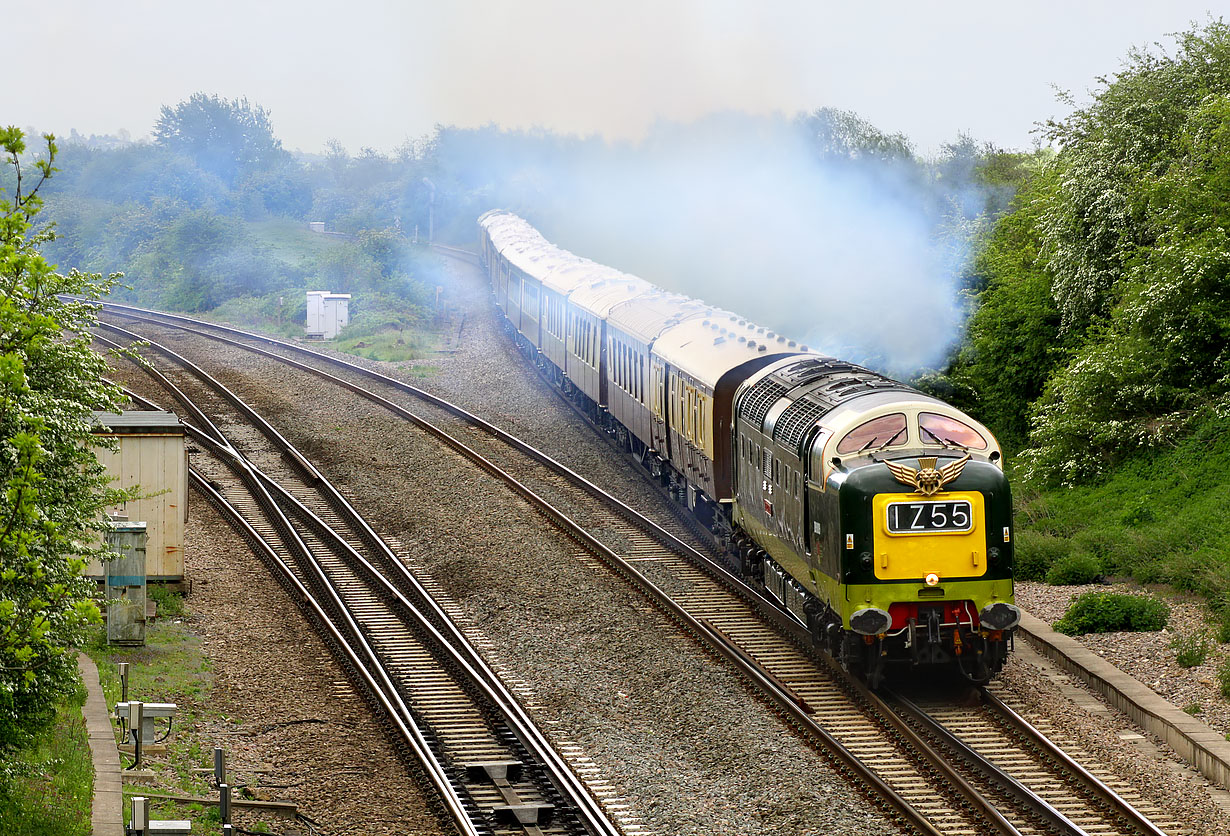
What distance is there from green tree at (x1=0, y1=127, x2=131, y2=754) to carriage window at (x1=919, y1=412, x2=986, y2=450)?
884 cm

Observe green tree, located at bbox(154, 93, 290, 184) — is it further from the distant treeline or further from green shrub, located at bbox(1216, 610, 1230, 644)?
green shrub, located at bbox(1216, 610, 1230, 644)

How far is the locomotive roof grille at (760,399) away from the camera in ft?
59.9

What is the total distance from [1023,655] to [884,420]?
165 inches

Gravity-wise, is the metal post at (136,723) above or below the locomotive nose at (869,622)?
below

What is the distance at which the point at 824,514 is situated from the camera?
15.2 metres

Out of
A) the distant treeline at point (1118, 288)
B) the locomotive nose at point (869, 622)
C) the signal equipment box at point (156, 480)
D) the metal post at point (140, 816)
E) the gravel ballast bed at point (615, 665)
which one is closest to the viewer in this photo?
the metal post at point (140, 816)

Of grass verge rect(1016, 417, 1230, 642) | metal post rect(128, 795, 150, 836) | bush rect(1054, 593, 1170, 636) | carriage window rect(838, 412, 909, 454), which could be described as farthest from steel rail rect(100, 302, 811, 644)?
metal post rect(128, 795, 150, 836)

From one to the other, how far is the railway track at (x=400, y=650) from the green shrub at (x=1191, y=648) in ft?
25.7

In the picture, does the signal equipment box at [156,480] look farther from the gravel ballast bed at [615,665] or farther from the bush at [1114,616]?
the bush at [1114,616]

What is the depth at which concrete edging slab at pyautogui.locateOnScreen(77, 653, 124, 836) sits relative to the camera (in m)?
10.9

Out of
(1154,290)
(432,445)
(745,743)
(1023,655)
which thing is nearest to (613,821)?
(745,743)

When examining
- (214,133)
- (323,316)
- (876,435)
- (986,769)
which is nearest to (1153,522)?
(876,435)

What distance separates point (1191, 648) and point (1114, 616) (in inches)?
59.6

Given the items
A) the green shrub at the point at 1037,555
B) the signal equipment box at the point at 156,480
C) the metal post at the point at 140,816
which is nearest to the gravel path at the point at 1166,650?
the green shrub at the point at 1037,555
